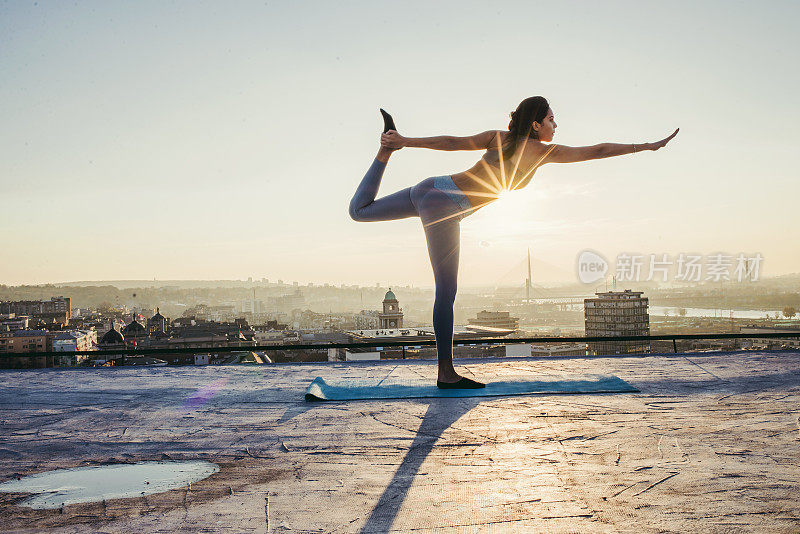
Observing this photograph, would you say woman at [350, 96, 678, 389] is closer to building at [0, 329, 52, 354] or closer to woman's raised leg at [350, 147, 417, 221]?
woman's raised leg at [350, 147, 417, 221]

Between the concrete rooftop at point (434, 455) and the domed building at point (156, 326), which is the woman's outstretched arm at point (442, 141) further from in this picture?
the domed building at point (156, 326)

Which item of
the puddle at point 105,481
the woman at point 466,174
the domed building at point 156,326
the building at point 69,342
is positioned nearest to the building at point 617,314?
the woman at point 466,174

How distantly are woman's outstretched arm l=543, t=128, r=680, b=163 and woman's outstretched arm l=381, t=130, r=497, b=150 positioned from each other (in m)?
0.49

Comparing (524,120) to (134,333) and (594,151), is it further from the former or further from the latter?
(134,333)

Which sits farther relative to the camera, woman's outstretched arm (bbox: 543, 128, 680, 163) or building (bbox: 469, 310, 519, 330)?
building (bbox: 469, 310, 519, 330)

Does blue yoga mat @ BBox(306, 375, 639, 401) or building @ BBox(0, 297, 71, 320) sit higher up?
blue yoga mat @ BBox(306, 375, 639, 401)

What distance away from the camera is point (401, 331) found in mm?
13406

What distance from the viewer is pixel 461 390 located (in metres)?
3.67

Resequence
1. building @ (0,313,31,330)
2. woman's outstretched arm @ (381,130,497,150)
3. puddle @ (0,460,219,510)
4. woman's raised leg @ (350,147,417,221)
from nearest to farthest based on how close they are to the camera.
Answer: puddle @ (0,460,219,510) < woman's outstretched arm @ (381,130,497,150) < woman's raised leg @ (350,147,417,221) < building @ (0,313,31,330)

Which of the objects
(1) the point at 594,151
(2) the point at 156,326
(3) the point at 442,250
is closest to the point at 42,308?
(2) the point at 156,326

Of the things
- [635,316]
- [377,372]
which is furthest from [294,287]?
[377,372]

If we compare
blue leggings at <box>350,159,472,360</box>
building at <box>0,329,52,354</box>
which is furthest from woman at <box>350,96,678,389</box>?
building at <box>0,329,52,354</box>

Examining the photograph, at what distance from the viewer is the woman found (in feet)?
12.9

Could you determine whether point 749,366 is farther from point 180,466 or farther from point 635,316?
point 635,316
